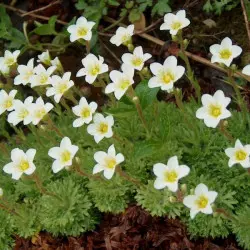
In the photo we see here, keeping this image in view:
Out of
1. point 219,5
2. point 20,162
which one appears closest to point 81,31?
point 20,162

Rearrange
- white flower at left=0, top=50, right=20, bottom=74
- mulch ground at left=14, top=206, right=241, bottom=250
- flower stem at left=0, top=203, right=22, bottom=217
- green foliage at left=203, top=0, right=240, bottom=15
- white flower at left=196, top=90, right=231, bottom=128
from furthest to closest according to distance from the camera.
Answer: green foliage at left=203, top=0, right=240, bottom=15
white flower at left=0, top=50, right=20, bottom=74
flower stem at left=0, top=203, right=22, bottom=217
mulch ground at left=14, top=206, right=241, bottom=250
white flower at left=196, top=90, right=231, bottom=128

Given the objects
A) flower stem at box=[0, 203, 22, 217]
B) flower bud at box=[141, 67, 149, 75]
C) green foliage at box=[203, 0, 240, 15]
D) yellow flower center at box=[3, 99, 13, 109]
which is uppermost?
flower bud at box=[141, 67, 149, 75]

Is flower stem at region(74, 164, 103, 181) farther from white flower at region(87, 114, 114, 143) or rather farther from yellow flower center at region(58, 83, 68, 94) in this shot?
yellow flower center at region(58, 83, 68, 94)

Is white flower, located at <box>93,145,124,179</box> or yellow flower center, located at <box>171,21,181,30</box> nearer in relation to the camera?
white flower, located at <box>93,145,124,179</box>

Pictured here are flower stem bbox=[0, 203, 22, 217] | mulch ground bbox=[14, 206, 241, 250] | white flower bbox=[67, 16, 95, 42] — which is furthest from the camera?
white flower bbox=[67, 16, 95, 42]

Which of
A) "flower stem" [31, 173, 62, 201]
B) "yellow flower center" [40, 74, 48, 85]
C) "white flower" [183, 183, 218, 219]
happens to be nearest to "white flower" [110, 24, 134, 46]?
"yellow flower center" [40, 74, 48, 85]

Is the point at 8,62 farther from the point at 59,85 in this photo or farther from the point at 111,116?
the point at 111,116

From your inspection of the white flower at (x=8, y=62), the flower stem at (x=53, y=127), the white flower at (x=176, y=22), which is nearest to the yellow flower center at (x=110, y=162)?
the flower stem at (x=53, y=127)

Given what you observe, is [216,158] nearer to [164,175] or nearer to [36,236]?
[164,175]
